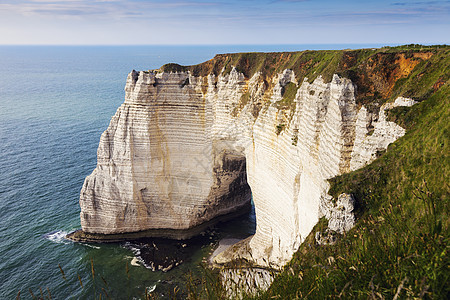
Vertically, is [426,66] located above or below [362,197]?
above

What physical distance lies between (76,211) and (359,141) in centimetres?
3053

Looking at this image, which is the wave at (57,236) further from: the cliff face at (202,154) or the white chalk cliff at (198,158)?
the cliff face at (202,154)

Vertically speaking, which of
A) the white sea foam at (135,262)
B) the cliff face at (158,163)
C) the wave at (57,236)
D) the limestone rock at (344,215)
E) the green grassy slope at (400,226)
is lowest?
the white sea foam at (135,262)

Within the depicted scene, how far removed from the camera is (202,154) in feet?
103

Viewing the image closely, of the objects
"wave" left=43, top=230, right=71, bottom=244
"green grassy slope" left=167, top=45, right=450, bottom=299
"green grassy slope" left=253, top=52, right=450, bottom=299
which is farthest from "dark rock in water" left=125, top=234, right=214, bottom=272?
"green grassy slope" left=253, top=52, right=450, bottom=299

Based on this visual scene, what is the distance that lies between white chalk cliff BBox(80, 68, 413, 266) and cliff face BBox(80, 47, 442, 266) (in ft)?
0.30

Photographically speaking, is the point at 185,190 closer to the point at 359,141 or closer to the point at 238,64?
the point at 238,64

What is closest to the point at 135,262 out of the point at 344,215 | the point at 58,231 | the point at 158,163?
the point at 158,163

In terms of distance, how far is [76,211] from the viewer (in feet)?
118

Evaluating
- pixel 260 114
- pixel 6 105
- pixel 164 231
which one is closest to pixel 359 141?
pixel 260 114

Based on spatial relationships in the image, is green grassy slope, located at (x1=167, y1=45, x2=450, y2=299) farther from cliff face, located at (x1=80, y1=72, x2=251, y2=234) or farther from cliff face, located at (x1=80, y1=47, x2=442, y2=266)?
cliff face, located at (x1=80, y1=72, x2=251, y2=234)

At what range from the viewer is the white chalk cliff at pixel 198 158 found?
2545cm

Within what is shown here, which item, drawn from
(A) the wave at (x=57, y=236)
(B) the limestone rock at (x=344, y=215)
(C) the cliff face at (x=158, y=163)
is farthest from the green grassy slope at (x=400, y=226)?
(A) the wave at (x=57, y=236)

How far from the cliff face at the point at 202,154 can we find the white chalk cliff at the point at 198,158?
0.30 feet
